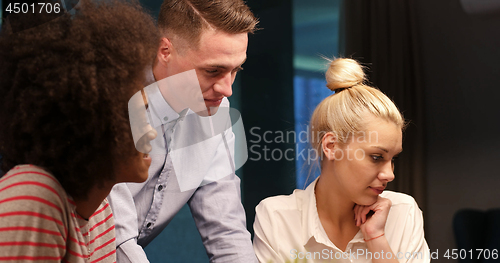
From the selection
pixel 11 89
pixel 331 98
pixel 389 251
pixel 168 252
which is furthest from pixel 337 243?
pixel 168 252

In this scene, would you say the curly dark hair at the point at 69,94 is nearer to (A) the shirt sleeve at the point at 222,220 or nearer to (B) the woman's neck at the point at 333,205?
(A) the shirt sleeve at the point at 222,220

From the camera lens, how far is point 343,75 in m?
1.49

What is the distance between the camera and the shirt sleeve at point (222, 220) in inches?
58.9

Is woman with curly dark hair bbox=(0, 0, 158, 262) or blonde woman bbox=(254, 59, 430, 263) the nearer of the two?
woman with curly dark hair bbox=(0, 0, 158, 262)

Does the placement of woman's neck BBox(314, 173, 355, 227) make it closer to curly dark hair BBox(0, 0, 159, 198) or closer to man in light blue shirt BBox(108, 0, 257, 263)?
man in light blue shirt BBox(108, 0, 257, 263)

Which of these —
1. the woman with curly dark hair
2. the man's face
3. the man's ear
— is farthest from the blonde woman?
the woman with curly dark hair

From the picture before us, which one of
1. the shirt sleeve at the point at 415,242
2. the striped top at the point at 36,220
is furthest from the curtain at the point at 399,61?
the striped top at the point at 36,220

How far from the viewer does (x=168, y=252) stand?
8.25 feet

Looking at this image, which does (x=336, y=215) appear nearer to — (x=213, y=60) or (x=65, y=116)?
(x=213, y=60)

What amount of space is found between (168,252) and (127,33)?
1.94m

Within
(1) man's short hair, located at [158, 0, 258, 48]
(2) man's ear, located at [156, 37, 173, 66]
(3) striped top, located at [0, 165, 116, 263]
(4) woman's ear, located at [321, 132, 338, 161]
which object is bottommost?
(3) striped top, located at [0, 165, 116, 263]

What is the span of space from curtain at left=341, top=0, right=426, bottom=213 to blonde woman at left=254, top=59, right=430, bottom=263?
0.97 m

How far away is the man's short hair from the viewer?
1415 mm

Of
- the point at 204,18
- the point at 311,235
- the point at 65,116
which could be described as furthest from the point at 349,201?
the point at 65,116
